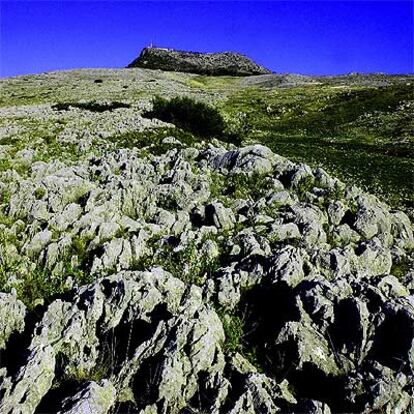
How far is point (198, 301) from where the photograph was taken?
13.0 m

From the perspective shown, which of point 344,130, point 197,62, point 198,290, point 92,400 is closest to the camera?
point 92,400

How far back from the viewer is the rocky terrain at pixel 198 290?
36.6 feet

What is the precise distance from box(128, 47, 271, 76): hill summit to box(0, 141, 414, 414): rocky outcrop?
11918cm

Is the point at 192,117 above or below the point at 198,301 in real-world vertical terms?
above

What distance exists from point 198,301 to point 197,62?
131632 mm

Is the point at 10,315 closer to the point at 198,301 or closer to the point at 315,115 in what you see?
the point at 198,301

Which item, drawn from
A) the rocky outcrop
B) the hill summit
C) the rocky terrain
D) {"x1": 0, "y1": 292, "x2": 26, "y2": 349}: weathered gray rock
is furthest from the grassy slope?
the hill summit

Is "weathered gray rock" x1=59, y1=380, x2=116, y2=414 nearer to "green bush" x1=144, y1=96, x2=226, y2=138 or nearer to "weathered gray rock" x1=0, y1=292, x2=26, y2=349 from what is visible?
"weathered gray rock" x1=0, y1=292, x2=26, y2=349

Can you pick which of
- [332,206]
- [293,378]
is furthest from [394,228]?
[293,378]

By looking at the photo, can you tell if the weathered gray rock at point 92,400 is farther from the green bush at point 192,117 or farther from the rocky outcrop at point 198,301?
the green bush at point 192,117

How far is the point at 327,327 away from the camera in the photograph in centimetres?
1280

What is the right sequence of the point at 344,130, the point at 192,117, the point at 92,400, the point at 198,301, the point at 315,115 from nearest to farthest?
1. the point at 92,400
2. the point at 198,301
3. the point at 192,117
4. the point at 344,130
5. the point at 315,115

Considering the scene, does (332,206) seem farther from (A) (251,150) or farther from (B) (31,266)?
(B) (31,266)

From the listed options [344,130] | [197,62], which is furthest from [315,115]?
[197,62]
